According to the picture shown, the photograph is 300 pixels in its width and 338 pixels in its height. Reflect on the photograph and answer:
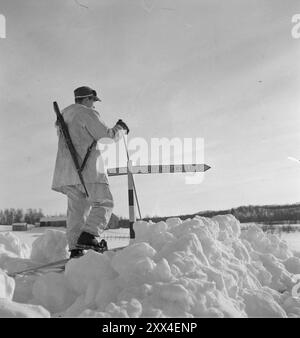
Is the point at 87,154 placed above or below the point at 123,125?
below

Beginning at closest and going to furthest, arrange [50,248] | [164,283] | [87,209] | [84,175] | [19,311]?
[19,311], [164,283], [84,175], [87,209], [50,248]

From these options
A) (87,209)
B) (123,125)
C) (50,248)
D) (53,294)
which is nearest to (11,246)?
(50,248)

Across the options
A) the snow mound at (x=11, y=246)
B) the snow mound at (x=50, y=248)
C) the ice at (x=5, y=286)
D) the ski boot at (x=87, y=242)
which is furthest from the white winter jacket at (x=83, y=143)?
the ice at (x=5, y=286)

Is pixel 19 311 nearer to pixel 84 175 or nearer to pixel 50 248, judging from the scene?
pixel 84 175

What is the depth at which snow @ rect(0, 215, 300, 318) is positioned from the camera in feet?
8.55

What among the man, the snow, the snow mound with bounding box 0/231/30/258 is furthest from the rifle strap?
the snow mound with bounding box 0/231/30/258

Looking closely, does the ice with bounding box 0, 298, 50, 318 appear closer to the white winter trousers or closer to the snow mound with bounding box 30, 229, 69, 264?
the white winter trousers

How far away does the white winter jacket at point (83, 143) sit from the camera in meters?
4.36

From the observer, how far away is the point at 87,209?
4457mm

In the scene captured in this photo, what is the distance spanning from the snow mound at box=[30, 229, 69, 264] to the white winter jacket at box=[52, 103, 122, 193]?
0.78 m

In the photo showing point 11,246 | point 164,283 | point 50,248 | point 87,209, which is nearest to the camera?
point 164,283

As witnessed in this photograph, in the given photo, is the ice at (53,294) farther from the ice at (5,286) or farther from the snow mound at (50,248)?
the snow mound at (50,248)

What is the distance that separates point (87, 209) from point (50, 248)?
0.83 meters
